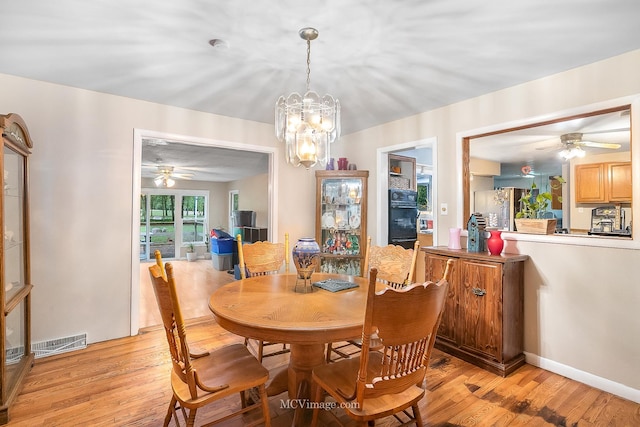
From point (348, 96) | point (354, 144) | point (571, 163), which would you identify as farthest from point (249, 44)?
point (571, 163)

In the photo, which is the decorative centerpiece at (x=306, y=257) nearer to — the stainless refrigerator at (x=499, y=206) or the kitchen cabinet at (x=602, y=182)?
the stainless refrigerator at (x=499, y=206)

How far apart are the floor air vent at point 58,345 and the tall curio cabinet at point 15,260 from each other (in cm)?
12

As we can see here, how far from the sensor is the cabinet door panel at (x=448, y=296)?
273 cm

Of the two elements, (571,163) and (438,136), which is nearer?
(571,163)

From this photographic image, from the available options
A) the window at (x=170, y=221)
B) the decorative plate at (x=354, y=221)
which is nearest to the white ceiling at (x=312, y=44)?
the decorative plate at (x=354, y=221)

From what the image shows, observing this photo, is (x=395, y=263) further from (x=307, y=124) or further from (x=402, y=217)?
(x=402, y=217)

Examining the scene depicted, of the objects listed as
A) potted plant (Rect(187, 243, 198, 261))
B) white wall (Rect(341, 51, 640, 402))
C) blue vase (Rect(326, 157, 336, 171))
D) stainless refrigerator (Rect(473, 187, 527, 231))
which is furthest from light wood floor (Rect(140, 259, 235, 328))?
stainless refrigerator (Rect(473, 187, 527, 231))

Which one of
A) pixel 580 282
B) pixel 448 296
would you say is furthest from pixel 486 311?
pixel 580 282

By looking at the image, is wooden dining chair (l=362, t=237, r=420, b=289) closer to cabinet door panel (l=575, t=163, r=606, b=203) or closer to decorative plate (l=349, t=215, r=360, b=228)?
decorative plate (l=349, t=215, r=360, b=228)

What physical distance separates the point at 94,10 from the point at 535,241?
3.44 metres

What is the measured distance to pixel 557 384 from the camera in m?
2.29

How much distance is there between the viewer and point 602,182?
2.86 m

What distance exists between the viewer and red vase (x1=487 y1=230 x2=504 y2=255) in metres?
2.62

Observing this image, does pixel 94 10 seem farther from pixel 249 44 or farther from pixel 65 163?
pixel 65 163
